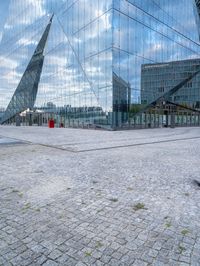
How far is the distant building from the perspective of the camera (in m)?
30.5

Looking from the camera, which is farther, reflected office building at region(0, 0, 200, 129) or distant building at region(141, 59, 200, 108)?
distant building at region(141, 59, 200, 108)

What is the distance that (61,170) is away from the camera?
643 centimetres

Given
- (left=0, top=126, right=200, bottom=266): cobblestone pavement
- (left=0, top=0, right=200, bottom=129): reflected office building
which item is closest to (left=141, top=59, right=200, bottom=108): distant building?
(left=0, top=0, right=200, bottom=129): reflected office building

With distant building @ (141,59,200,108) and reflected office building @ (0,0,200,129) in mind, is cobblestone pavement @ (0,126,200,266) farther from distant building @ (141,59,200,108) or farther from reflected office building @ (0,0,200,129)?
distant building @ (141,59,200,108)

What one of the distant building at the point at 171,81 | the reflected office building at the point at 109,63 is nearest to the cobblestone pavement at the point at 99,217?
the reflected office building at the point at 109,63

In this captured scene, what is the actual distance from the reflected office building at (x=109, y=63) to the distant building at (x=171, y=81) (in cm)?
14

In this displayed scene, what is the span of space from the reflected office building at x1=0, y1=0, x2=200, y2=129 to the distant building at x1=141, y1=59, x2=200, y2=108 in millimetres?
143

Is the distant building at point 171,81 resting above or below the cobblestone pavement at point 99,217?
above

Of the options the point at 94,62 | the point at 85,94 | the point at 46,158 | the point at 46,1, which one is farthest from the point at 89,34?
the point at 46,158

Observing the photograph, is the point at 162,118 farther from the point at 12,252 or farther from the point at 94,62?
the point at 12,252

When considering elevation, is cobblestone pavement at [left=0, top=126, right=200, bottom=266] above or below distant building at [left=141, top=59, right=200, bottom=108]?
below

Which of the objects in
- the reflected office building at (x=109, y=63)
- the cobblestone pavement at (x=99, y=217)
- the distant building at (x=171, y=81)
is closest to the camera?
the cobblestone pavement at (x=99, y=217)

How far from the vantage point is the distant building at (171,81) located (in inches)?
1200

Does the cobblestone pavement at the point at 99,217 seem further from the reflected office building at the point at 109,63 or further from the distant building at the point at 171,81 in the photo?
the distant building at the point at 171,81
